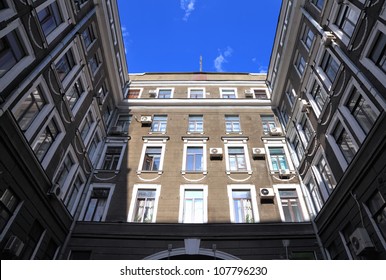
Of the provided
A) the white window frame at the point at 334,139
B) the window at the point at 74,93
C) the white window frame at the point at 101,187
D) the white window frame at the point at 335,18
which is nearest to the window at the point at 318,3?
the white window frame at the point at 335,18

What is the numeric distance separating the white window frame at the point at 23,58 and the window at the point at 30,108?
40.9 inches

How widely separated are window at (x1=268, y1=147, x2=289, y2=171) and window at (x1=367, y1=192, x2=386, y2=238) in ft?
22.6

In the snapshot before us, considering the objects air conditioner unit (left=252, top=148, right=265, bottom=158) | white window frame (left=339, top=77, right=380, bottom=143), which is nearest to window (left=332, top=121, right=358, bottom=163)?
white window frame (left=339, top=77, right=380, bottom=143)

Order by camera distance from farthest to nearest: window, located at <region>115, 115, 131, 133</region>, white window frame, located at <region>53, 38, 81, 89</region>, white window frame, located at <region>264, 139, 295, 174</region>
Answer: window, located at <region>115, 115, 131, 133</region> → white window frame, located at <region>264, 139, 295, 174</region> → white window frame, located at <region>53, 38, 81, 89</region>

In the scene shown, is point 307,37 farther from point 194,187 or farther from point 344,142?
point 194,187

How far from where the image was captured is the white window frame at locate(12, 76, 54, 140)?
366 inches

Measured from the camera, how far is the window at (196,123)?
728 inches

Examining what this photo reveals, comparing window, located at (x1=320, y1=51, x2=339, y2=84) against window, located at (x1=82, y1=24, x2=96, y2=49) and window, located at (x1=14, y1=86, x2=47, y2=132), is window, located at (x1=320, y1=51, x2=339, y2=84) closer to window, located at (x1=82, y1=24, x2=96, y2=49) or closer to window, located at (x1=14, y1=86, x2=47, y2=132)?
window, located at (x1=82, y1=24, x2=96, y2=49)

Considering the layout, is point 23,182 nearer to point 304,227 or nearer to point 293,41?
point 304,227

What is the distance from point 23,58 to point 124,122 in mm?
10396

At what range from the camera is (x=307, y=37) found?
15.1 m

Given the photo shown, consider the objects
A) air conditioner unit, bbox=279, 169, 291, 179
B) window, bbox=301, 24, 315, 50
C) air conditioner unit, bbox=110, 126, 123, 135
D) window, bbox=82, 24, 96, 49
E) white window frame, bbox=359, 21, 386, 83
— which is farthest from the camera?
air conditioner unit, bbox=110, 126, 123, 135

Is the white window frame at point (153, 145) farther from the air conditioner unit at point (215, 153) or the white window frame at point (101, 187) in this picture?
the air conditioner unit at point (215, 153)

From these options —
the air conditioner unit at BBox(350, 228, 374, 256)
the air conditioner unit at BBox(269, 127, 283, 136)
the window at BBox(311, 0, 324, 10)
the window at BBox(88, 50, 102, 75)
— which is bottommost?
the air conditioner unit at BBox(350, 228, 374, 256)
